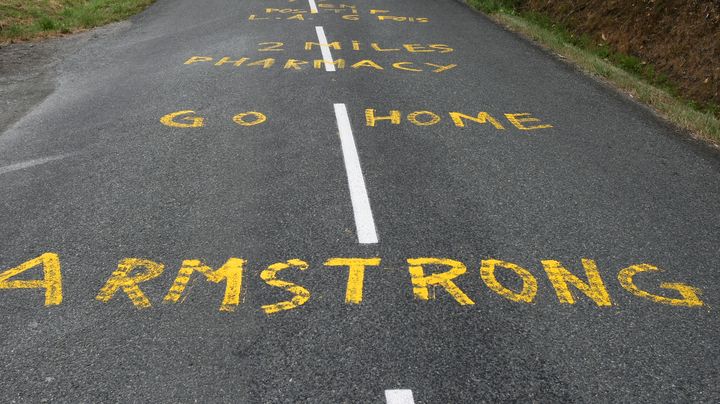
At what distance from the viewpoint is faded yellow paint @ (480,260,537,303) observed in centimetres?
361

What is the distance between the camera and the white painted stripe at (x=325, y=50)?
8.52 m

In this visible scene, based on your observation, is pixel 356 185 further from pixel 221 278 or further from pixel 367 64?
pixel 367 64

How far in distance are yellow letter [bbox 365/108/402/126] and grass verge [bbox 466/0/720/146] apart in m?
3.09

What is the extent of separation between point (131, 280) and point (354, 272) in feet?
4.44

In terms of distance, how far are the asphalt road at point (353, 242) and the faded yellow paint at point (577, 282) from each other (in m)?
0.01

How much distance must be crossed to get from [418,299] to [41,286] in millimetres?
2234

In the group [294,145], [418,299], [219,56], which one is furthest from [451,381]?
[219,56]

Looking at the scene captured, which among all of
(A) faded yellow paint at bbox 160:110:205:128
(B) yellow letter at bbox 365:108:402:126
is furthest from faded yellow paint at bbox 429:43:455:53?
(A) faded yellow paint at bbox 160:110:205:128

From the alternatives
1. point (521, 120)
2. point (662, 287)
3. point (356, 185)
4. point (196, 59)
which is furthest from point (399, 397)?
point (196, 59)

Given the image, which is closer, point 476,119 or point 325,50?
point 476,119

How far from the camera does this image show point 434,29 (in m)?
11.3

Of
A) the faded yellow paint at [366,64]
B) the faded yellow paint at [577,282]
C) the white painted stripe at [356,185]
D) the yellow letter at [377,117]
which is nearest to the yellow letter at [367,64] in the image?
the faded yellow paint at [366,64]

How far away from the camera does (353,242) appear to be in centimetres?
416

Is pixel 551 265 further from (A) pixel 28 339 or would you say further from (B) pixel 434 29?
(B) pixel 434 29
